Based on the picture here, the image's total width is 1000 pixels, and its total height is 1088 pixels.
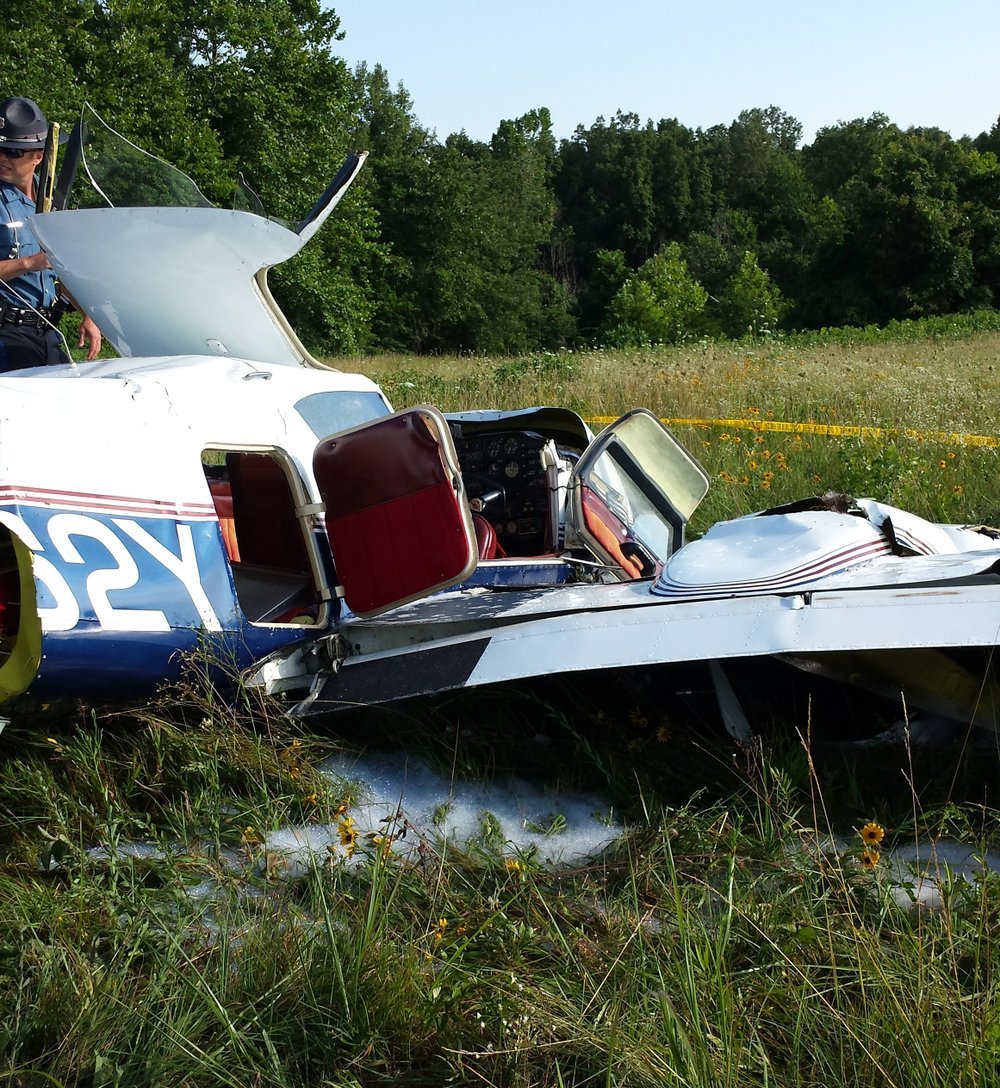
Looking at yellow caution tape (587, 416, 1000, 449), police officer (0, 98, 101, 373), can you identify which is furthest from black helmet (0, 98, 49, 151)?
yellow caution tape (587, 416, 1000, 449)

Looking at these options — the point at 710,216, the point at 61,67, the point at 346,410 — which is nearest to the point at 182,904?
the point at 346,410

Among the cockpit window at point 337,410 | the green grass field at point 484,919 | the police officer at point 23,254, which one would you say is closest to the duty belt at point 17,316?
the police officer at point 23,254

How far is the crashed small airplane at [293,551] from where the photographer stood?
3604 mm

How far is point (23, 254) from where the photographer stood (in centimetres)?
557

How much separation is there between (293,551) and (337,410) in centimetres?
A: 77

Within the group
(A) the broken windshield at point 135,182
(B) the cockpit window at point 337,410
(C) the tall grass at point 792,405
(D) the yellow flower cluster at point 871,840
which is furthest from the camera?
(C) the tall grass at point 792,405

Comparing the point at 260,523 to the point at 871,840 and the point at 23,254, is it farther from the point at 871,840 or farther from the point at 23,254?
the point at 871,840

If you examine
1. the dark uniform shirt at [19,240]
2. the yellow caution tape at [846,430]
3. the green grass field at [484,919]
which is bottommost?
the green grass field at [484,919]

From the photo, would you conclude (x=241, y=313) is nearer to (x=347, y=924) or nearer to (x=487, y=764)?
(x=487, y=764)

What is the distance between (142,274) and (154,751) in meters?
2.07

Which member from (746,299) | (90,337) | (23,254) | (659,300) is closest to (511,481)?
(90,337)

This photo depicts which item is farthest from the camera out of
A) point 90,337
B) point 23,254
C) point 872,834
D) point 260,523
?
point 90,337

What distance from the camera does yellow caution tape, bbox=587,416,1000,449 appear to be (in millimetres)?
9242

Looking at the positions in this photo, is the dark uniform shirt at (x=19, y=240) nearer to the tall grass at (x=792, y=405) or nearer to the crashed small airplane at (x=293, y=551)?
the crashed small airplane at (x=293, y=551)
